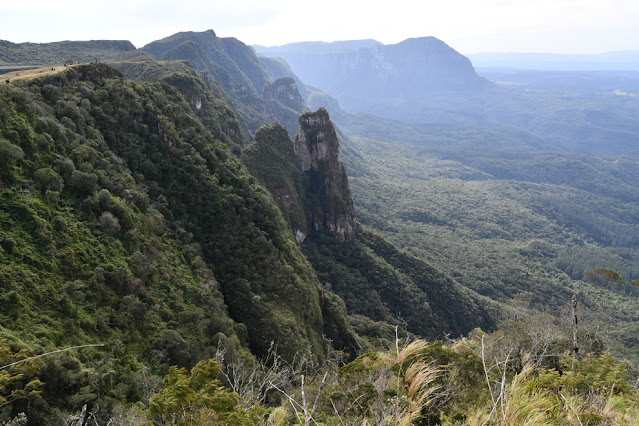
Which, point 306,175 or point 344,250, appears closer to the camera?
point 344,250

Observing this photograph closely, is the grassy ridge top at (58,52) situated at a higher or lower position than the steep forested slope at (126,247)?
higher

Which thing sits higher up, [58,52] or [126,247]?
[58,52]

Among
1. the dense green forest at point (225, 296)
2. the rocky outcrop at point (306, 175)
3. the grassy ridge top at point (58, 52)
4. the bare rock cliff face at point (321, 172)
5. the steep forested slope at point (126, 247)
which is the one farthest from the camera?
the grassy ridge top at point (58, 52)

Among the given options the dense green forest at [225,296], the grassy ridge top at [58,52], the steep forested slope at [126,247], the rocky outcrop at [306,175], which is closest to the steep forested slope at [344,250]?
the rocky outcrop at [306,175]

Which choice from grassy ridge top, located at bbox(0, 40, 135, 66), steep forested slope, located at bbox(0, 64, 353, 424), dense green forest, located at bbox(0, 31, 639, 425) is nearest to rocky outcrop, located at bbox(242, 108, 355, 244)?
dense green forest, located at bbox(0, 31, 639, 425)

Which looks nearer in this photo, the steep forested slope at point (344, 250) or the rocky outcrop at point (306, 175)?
the steep forested slope at point (344, 250)

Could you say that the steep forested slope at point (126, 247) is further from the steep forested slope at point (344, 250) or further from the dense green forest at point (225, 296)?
the steep forested slope at point (344, 250)

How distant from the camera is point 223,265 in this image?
43438 millimetres

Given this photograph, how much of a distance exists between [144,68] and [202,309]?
85.4 meters

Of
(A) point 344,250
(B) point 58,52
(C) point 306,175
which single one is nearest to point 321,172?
(C) point 306,175

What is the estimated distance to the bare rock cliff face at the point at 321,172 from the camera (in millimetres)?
80812

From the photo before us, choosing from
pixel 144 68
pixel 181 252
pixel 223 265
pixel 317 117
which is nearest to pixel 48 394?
pixel 181 252

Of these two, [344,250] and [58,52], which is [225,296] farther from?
[58,52]

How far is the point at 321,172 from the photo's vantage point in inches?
3346
